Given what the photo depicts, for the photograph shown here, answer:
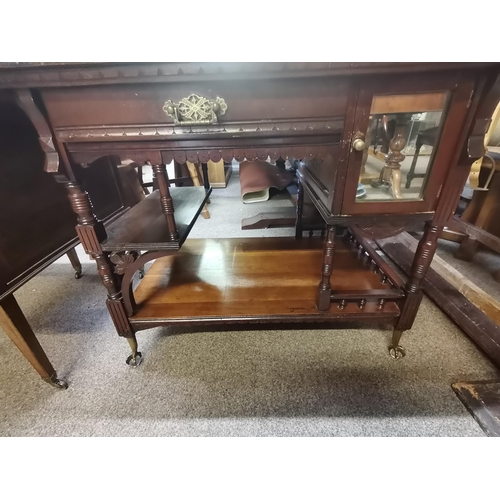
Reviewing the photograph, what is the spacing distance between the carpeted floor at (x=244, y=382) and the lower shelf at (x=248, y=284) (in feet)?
0.66

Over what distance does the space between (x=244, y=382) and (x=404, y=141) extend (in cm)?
89

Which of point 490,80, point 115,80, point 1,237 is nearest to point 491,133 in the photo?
point 490,80

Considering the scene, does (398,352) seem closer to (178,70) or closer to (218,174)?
(178,70)

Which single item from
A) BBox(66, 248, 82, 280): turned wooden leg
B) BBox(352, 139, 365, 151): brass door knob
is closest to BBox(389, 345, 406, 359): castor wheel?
BBox(352, 139, 365, 151): brass door knob

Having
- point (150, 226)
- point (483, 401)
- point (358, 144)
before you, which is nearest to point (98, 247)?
point (150, 226)

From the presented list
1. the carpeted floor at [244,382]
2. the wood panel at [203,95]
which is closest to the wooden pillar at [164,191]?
the wood panel at [203,95]

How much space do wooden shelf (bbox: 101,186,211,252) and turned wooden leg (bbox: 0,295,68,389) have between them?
31 cm

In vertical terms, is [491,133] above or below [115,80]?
below

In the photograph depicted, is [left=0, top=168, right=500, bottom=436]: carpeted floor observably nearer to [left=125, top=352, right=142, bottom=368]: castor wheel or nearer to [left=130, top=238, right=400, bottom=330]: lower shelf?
[left=125, top=352, right=142, bottom=368]: castor wheel

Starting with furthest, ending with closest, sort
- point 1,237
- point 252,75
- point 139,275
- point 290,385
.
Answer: point 139,275 → point 290,385 → point 1,237 → point 252,75

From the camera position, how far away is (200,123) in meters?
0.60

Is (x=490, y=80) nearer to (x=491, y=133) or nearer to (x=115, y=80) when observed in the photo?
(x=115, y=80)

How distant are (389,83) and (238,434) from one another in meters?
1.00

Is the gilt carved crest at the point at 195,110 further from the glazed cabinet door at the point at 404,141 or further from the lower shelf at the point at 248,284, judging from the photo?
the lower shelf at the point at 248,284
